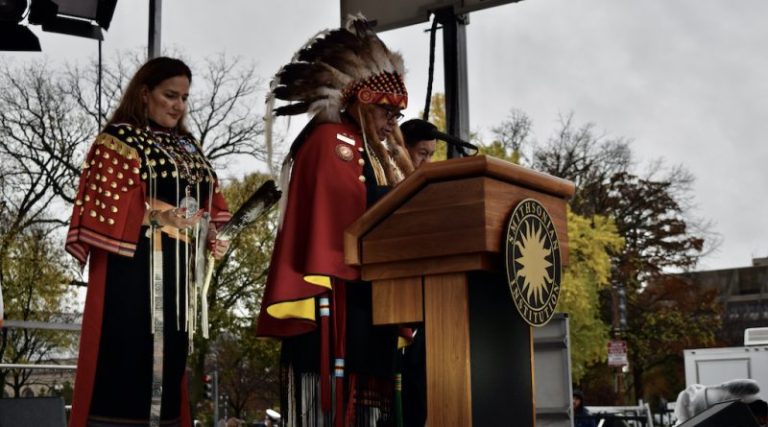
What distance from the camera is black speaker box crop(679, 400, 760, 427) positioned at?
7.02 ft

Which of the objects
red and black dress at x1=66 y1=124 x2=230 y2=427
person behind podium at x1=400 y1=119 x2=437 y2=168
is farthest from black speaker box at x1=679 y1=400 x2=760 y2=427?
red and black dress at x1=66 y1=124 x2=230 y2=427

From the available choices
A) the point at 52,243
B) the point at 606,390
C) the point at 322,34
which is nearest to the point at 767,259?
the point at 606,390

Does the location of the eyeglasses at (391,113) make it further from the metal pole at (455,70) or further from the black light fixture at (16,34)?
the black light fixture at (16,34)

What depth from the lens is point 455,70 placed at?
477 cm

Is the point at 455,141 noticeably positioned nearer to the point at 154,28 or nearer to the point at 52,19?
the point at 154,28

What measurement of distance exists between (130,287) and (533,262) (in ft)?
4.91

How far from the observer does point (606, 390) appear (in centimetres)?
3784

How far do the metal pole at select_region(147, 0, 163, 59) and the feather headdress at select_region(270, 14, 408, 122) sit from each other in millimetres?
1302

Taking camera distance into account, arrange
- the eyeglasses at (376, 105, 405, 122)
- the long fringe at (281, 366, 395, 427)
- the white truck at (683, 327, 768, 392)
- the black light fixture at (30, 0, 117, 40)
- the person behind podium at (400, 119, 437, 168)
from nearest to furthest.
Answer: the long fringe at (281, 366, 395, 427)
the eyeglasses at (376, 105, 405, 122)
the person behind podium at (400, 119, 437, 168)
the black light fixture at (30, 0, 117, 40)
the white truck at (683, 327, 768, 392)

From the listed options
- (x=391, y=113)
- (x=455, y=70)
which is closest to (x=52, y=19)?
(x=455, y=70)

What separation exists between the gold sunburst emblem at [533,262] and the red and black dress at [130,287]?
55.2 inches

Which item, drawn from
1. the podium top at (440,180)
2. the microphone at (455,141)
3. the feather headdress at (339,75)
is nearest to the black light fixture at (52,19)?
the feather headdress at (339,75)

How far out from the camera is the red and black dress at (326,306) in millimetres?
2688

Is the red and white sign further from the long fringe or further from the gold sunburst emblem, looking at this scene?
the gold sunburst emblem
